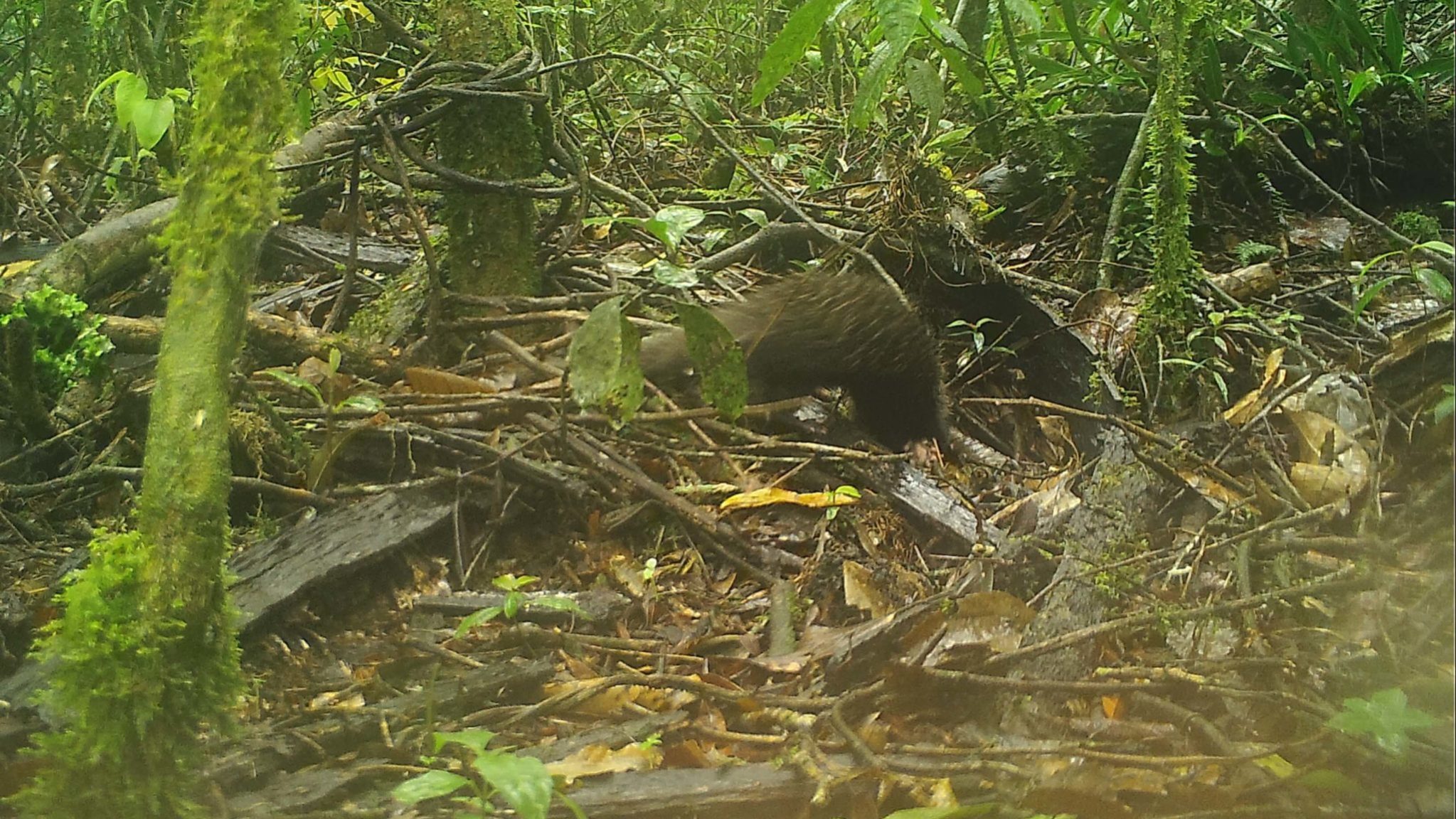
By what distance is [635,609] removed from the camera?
909 millimetres

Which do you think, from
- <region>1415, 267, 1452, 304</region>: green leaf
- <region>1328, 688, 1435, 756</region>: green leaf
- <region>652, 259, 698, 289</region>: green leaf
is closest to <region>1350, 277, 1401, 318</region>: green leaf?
<region>1415, 267, 1452, 304</region>: green leaf

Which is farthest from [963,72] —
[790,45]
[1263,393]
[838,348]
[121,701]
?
[121,701]

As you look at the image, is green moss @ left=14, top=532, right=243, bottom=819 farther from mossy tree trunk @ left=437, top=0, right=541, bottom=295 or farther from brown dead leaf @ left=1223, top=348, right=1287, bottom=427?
brown dead leaf @ left=1223, top=348, right=1287, bottom=427

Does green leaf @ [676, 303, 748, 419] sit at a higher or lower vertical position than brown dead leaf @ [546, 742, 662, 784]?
higher

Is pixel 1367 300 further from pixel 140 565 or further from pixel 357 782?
pixel 140 565

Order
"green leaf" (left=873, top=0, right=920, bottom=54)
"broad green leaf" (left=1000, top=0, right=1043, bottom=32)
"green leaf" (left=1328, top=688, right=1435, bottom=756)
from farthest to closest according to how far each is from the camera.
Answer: "broad green leaf" (left=1000, top=0, right=1043, bottom=32) < "green leaf" (left=873, top=0, right=920, bottom=54) < "green leaf" (left=1328, top=688, right=1435, bottom=756)

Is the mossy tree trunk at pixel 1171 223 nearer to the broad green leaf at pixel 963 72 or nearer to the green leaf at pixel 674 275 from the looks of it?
the broad green leaf at pixel 963 72

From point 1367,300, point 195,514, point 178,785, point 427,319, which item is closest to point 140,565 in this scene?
point 195,514

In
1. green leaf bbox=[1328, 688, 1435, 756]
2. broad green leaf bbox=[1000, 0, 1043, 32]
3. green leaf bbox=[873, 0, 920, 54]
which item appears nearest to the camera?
green leaf bbox=[1328, 688, 1435, 756]

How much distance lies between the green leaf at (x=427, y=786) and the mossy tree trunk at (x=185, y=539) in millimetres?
188

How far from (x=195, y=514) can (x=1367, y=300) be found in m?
1.12

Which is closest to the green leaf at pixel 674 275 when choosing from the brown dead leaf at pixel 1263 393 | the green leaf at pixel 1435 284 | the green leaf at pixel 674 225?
the green leaf at pixel 674 225

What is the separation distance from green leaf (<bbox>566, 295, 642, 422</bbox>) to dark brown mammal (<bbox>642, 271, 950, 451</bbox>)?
0.02 m

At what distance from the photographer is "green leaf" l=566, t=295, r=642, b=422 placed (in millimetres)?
884
